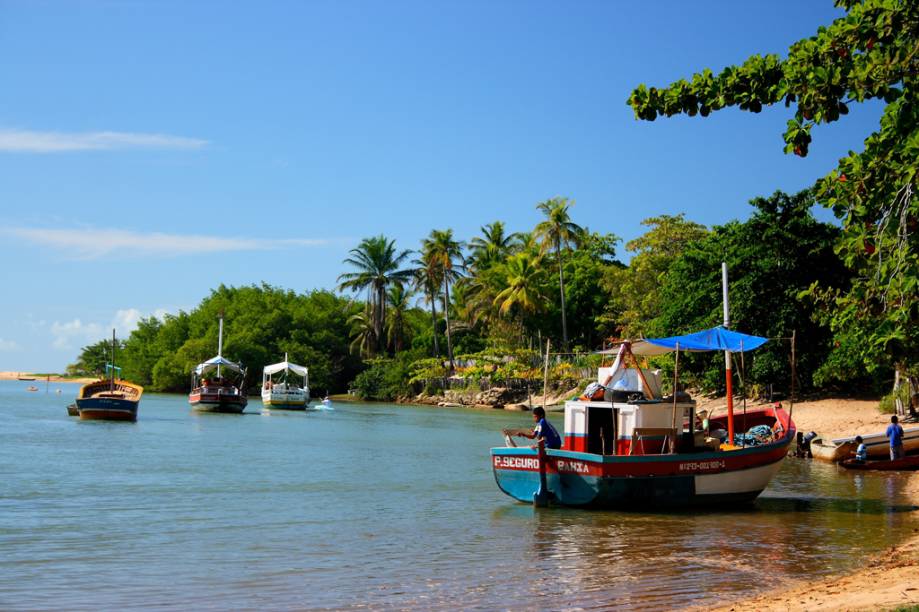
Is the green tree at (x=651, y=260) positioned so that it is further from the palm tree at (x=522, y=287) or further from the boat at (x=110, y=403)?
the boat at (x=110, y=403)

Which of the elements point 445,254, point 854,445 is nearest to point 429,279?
point 445,254

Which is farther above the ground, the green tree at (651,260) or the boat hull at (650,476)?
the green tree at (651,260)

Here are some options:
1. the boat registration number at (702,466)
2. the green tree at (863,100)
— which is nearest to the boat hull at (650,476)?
the boat registration number at (702,466)

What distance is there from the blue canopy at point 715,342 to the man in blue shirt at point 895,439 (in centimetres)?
748

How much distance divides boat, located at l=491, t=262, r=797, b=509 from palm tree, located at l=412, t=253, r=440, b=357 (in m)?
62.7

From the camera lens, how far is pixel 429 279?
8206cm

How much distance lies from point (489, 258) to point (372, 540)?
71.0 m

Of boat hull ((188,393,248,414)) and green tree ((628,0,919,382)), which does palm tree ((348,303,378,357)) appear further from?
green tree ((628,0,919,382))

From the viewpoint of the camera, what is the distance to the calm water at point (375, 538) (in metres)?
11.6

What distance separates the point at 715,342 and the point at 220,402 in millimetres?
43603

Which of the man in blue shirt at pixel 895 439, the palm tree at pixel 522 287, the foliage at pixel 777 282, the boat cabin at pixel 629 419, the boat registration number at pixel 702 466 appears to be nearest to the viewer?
the boat registration number at pixel 702 466

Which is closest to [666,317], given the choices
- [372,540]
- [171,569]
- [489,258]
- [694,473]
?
[694,473]

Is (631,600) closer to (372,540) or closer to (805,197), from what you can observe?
(372,540)

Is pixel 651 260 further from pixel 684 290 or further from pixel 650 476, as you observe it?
pixel 650 476
